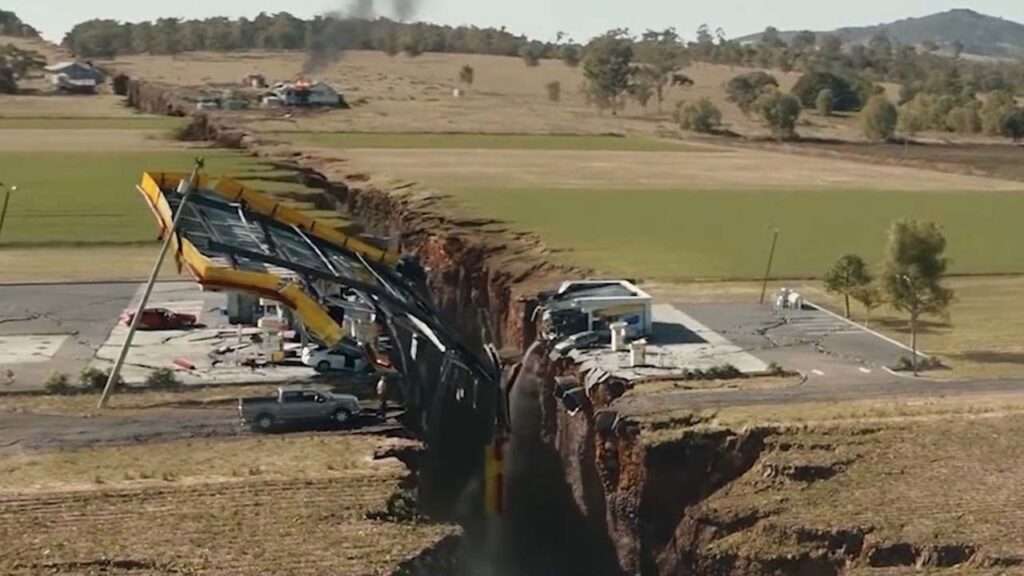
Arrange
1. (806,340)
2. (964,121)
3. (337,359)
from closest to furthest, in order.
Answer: (337,359), (806,340), (964,121)

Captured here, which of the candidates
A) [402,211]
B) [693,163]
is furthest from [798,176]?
[402,211]

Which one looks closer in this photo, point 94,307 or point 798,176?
point 94,307


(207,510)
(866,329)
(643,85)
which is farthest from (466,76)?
(207,510)

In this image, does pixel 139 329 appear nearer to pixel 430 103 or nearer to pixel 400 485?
pixel 400 485

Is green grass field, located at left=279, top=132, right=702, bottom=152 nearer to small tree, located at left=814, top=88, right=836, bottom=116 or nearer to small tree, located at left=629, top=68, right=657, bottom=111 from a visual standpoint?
small tree, located at left=814, top=88, right=836, bottom=116

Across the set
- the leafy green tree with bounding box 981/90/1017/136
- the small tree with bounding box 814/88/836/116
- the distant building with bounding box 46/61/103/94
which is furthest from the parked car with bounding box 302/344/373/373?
the small tree with bounding box 814/88/836/116

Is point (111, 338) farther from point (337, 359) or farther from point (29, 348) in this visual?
point (337, 359)
